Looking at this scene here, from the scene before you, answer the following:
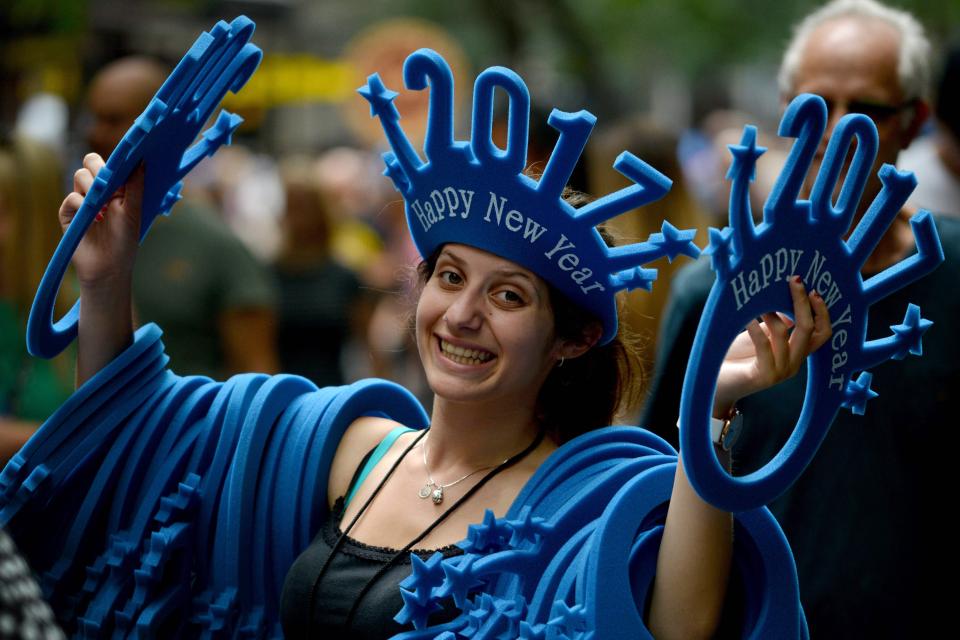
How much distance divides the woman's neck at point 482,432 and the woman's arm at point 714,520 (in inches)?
19.2

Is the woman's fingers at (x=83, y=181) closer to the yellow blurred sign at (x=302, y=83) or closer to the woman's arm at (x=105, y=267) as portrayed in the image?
the woman's arm at (x=105, y=267)

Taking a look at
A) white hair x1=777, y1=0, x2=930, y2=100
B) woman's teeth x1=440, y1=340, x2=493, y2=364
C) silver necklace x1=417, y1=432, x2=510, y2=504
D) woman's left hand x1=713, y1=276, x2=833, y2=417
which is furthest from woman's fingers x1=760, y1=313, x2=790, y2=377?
white hair x1=777, y1=0, x2=930, y2=100

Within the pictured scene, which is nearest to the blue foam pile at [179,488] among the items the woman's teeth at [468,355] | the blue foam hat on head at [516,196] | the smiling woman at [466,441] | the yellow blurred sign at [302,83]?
the smiling woman at [466,441]

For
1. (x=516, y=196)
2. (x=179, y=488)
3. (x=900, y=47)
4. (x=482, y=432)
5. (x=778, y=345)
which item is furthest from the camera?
(x=900, y=47)

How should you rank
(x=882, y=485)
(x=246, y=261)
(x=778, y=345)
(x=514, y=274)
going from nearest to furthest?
(x=778, y=345)
(x=514, y=274)
(x=882, y=485)
(x=246, y=261)

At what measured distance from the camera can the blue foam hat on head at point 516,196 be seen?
2590 millimetres

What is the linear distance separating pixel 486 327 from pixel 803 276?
65cm

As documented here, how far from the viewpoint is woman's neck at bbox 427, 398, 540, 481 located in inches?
115

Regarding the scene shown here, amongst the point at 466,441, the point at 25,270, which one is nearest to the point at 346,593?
the point at 466,441

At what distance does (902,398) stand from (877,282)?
885 millimetres

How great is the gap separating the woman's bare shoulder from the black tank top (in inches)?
6.1

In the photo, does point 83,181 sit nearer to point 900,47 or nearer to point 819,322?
point 819,322

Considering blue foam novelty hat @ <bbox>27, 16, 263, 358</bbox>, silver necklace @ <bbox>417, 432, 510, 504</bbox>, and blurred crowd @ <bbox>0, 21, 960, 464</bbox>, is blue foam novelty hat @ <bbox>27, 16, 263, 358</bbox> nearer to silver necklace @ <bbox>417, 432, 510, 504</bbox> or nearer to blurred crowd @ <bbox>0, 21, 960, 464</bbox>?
blurred crowd @ <bbox>0, 21, 960, 464</bbox>

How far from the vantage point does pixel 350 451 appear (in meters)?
3.14
